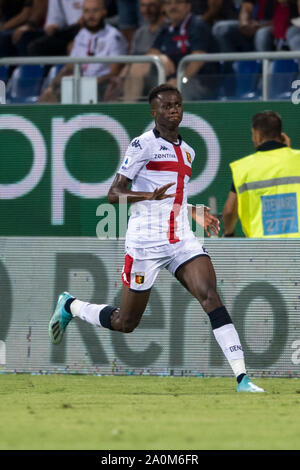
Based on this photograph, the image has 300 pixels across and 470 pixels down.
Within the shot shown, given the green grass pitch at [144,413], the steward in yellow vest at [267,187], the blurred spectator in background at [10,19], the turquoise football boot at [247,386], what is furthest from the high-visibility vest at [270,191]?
the blurred spectator in background at [10,19]

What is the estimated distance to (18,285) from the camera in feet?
30.7

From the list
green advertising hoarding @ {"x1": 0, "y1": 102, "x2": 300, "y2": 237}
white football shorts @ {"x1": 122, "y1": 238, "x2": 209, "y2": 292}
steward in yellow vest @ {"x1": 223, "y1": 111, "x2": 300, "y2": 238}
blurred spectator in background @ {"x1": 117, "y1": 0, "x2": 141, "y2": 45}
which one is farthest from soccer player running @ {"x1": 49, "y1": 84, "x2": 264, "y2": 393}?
blurred spectator in background @ {"x1": 117, "y1": 0, "x2": 141, "y2": 45}

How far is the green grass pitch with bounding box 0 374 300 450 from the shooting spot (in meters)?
5.70

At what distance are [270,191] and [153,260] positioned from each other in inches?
89.2

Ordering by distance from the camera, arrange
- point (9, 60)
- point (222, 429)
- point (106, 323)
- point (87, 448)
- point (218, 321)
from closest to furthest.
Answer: point (87, 448) < point (222, 429) < point (218, 321) < point (106, 323) < point (9, 60)

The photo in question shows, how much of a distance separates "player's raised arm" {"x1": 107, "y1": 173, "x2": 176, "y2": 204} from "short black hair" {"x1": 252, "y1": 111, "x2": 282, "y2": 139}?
7.25ft

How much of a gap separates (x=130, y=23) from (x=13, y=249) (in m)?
5.68

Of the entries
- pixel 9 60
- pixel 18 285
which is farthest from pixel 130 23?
pixel 18 285

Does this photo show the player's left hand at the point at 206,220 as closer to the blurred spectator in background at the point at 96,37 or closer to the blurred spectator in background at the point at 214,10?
the blurred spectator in background at the point at 96,37

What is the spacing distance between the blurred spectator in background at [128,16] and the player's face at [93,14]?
2.16 ft

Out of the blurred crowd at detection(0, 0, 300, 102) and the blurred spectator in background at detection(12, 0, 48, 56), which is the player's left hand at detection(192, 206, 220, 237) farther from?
the blurred spectator in background at detection(12, 0, 48, 56)

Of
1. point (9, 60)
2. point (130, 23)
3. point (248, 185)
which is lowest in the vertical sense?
point (248, 185)

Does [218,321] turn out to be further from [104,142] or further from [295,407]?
[104,142]

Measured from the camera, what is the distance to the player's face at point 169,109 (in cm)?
800
